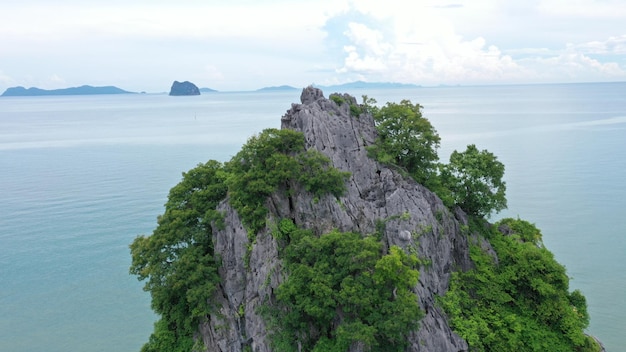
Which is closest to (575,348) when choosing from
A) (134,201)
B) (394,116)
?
(394,116)

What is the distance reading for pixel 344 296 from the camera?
1217 inches

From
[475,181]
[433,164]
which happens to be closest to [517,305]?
[475,181]

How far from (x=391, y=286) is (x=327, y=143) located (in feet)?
46.3

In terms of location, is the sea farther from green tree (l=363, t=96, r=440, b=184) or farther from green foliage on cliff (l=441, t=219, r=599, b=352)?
green tree (l=363, t=96, r=440, b=184)

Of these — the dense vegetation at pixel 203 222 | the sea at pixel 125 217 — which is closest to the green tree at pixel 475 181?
the dense vegetation at pixel 203 222

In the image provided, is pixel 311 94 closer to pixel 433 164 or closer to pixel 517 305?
pixel 433 164

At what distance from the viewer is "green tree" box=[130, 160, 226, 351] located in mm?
37156

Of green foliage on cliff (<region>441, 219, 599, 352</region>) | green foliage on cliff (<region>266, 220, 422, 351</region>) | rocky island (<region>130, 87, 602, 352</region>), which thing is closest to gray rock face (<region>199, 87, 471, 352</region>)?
rocky island (<region>130, 87, 602, 352</region>)

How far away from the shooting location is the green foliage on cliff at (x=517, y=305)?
1374 inches

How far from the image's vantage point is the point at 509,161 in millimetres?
106875

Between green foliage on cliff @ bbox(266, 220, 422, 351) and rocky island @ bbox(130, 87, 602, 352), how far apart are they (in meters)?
0.10

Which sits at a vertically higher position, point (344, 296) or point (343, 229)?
point (343, 229)

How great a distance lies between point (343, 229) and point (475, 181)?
14.8 metres

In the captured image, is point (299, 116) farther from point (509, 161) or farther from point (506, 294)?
point (509, 161)
